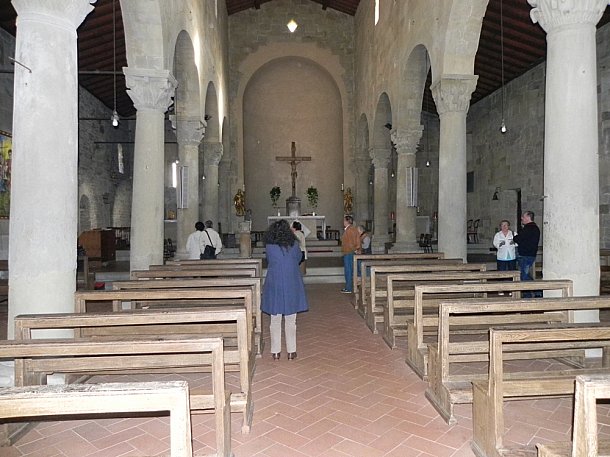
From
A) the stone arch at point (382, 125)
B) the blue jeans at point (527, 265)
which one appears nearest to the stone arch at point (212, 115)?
the stone arch at point (382, 125)

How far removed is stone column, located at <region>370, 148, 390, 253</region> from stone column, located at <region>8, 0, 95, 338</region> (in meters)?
14.4

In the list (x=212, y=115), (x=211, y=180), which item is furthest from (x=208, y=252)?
(x=212, y=115)

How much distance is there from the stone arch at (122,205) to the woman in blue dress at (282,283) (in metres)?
17.4

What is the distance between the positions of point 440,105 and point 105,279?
907cm

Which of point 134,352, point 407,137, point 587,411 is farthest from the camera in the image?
point 407,137

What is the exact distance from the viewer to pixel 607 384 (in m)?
2.06

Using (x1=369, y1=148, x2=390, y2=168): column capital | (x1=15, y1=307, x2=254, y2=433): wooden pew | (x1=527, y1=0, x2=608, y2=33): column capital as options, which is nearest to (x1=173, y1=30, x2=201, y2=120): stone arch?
(x1=369, y1=148, x2=390, y2=168): column capital

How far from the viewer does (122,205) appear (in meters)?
22.5

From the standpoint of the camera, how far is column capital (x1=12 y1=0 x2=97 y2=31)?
4426 millimetres

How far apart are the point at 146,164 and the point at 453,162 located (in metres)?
5.95

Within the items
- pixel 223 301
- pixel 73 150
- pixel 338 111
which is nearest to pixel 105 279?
pixel 223 301

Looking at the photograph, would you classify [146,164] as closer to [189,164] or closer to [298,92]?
[189,164]

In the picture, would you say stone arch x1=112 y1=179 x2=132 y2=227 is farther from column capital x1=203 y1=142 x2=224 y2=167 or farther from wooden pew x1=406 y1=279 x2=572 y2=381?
wooden pew x1=406 y1=279 x2=572 y2=381

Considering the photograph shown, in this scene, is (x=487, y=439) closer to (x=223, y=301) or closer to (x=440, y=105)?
(x=223, y=301)
